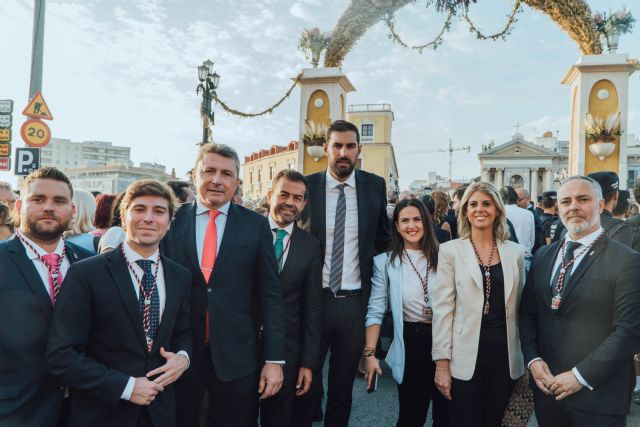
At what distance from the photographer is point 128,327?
2193 mm

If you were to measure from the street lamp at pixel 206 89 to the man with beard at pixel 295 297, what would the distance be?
7127 mm

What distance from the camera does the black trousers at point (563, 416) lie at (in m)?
2.48

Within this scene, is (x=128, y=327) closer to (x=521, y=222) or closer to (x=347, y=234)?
(x=347, y=234)

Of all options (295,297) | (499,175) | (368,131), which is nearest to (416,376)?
(295,297)

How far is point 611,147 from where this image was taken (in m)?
8.82

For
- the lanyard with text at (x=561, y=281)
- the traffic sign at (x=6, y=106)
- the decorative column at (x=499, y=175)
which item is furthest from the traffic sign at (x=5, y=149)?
the decorative column at (x=499, y=175)

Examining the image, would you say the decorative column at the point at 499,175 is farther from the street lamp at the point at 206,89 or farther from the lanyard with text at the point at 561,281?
the lanyard with text at the point at 561,281

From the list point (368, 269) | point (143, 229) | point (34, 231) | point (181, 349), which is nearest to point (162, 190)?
point (143, 229)

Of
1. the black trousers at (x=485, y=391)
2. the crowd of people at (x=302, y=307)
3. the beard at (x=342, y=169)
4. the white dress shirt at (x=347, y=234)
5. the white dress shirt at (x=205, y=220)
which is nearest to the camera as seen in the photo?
the crowd of people at (x=302, y=307)

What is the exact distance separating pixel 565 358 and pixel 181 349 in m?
2.23

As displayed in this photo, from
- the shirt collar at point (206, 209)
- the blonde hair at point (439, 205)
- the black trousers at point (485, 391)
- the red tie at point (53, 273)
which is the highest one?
the blonde hair at point (439, 205)

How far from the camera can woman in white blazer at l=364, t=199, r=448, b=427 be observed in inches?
126

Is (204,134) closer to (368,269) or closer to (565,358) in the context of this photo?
(368,269)

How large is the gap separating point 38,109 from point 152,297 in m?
6.81
